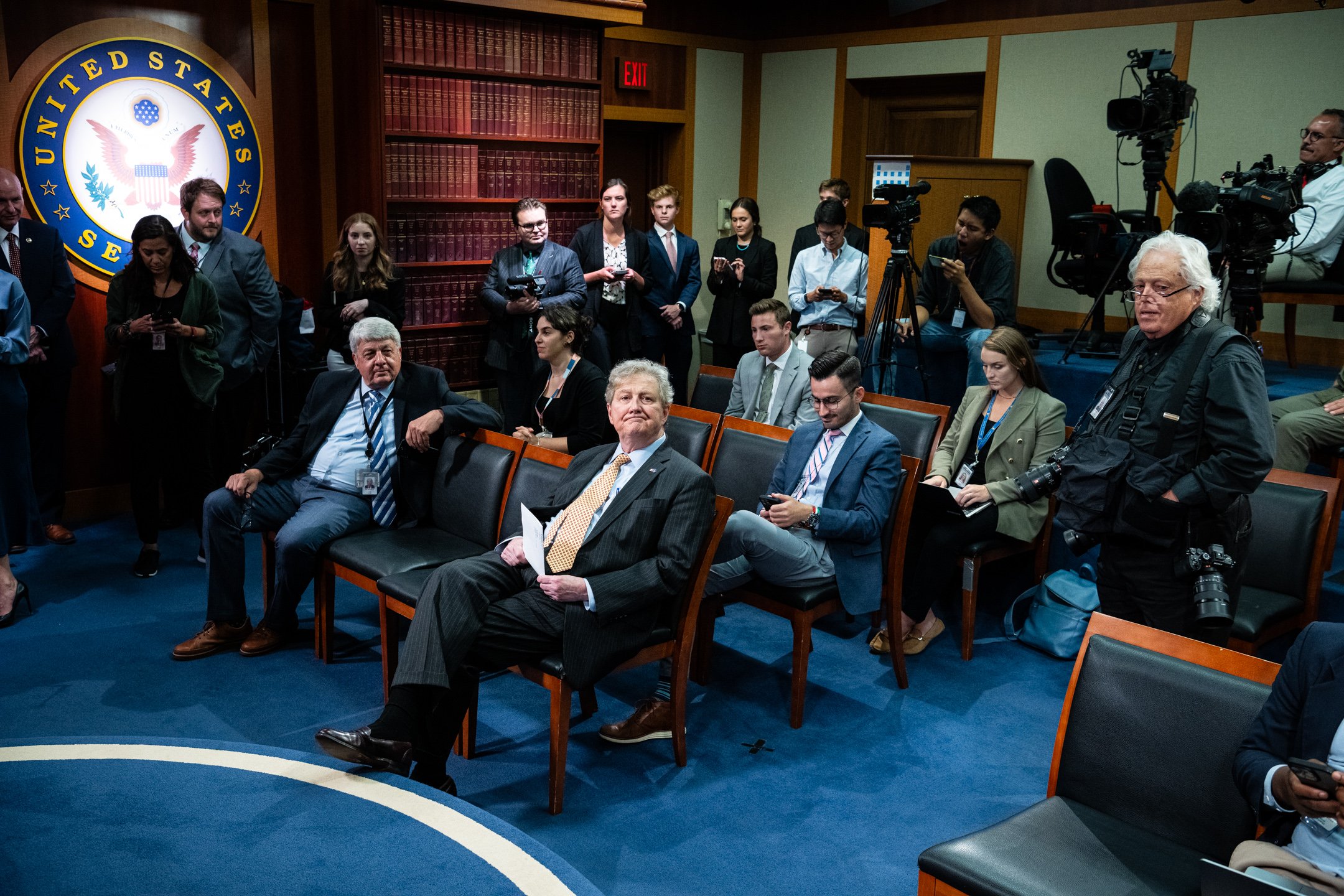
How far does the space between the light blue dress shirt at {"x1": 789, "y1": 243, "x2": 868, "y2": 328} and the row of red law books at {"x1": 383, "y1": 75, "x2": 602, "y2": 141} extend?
1.72 m

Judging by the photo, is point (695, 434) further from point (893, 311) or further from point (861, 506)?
point (893, 311)

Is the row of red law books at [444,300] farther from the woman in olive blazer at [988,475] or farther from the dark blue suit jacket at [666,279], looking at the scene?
the woman in olive blazer at [988,475]

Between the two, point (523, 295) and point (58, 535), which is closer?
point (58, 535)

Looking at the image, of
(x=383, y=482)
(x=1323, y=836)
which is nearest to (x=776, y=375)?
(x=383, y=482)

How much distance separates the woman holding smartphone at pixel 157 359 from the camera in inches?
177

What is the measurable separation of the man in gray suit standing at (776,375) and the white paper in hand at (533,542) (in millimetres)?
1713

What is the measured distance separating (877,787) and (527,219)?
3.66 metres

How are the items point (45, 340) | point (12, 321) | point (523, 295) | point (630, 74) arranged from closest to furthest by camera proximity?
point (12, 321) → point (45, 340) → point (523, 295) → point (630, 74)

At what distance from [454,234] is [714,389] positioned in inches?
80.6

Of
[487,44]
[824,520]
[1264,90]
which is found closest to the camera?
[824,520]

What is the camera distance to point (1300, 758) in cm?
181

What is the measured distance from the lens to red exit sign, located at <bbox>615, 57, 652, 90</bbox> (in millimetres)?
7578

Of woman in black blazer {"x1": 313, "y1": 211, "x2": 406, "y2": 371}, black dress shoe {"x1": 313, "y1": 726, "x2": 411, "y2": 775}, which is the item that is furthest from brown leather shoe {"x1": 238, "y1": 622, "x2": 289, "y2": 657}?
woman in black blazer {"x1": 313, "y1": 211, "x2": 406, "y2": 371}

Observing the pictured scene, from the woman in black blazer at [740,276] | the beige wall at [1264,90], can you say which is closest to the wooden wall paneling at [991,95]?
the beige wall at [1264,90]
